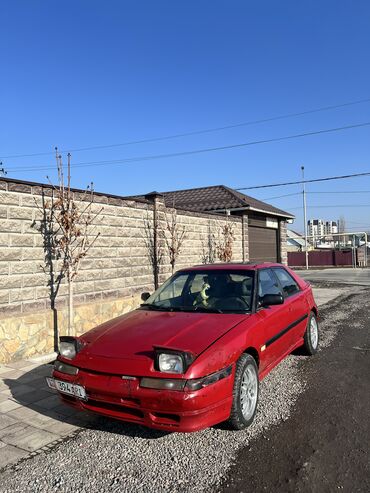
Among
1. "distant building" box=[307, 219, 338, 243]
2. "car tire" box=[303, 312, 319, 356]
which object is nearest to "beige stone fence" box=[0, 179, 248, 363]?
"car tire" box=[303, 312, 319, 356]

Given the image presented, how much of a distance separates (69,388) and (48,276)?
3610 millimetres

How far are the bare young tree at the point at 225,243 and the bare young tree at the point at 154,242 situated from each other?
3.17 m

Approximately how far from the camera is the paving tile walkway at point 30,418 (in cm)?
361

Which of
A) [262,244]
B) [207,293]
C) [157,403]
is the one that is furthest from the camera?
[262,244]

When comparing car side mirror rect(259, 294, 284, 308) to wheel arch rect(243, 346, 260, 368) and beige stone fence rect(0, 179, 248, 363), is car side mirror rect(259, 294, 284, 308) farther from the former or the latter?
beige stone fence rect(0, 179, 248, 363)

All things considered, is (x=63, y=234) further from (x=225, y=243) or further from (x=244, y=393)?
(x=225, y=243)

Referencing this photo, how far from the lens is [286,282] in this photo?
5.87m

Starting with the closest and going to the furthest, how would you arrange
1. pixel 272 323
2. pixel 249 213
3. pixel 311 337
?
1. pixel 272 323
2. pixel 311 337
3. pixel 249 213

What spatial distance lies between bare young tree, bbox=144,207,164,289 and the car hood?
514 centimetres

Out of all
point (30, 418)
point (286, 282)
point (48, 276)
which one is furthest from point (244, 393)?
point (48, 276)

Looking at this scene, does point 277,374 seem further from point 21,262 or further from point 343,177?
point 343,177

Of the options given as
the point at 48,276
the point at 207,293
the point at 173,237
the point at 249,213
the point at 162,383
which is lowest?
the point at 162,383

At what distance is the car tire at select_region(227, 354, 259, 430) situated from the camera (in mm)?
3574

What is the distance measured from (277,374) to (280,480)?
254cm
